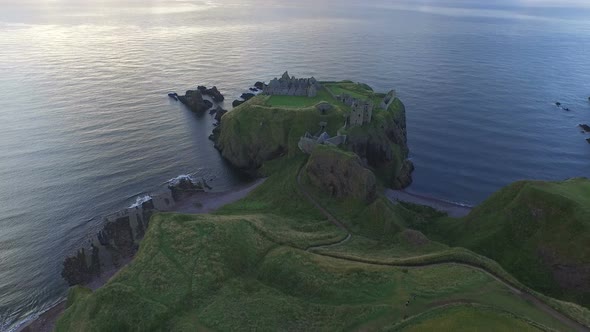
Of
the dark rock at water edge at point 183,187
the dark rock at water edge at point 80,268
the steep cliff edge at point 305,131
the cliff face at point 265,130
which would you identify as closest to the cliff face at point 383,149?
the steep cliff edge at point 305,131

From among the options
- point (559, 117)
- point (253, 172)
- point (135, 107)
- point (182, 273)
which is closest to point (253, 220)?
point (182, 273)

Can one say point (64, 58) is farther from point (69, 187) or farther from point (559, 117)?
point (559, 117)

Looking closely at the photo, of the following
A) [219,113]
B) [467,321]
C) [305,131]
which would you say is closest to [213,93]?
[219,113]

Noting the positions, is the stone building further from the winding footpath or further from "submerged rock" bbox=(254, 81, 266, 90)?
the winding footpath

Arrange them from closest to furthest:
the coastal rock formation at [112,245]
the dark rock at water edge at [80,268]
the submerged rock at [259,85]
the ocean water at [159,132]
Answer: the dark rock at water edge at [80,268] < the coastal rock formation at [112,245] < the ocean water at [159,132] < the submerged rock at [259,85]

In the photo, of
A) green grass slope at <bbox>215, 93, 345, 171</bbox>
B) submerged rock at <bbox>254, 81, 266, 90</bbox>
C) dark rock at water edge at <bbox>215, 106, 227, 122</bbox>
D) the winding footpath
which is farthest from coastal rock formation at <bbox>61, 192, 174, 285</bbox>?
submerged rock at <bbox>254, 81, 266, 90</bbox>

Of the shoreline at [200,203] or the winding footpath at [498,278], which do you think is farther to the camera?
the shoreline at [200,203]

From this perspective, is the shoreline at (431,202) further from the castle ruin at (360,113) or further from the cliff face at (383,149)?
the castle ruin at (360,113)
